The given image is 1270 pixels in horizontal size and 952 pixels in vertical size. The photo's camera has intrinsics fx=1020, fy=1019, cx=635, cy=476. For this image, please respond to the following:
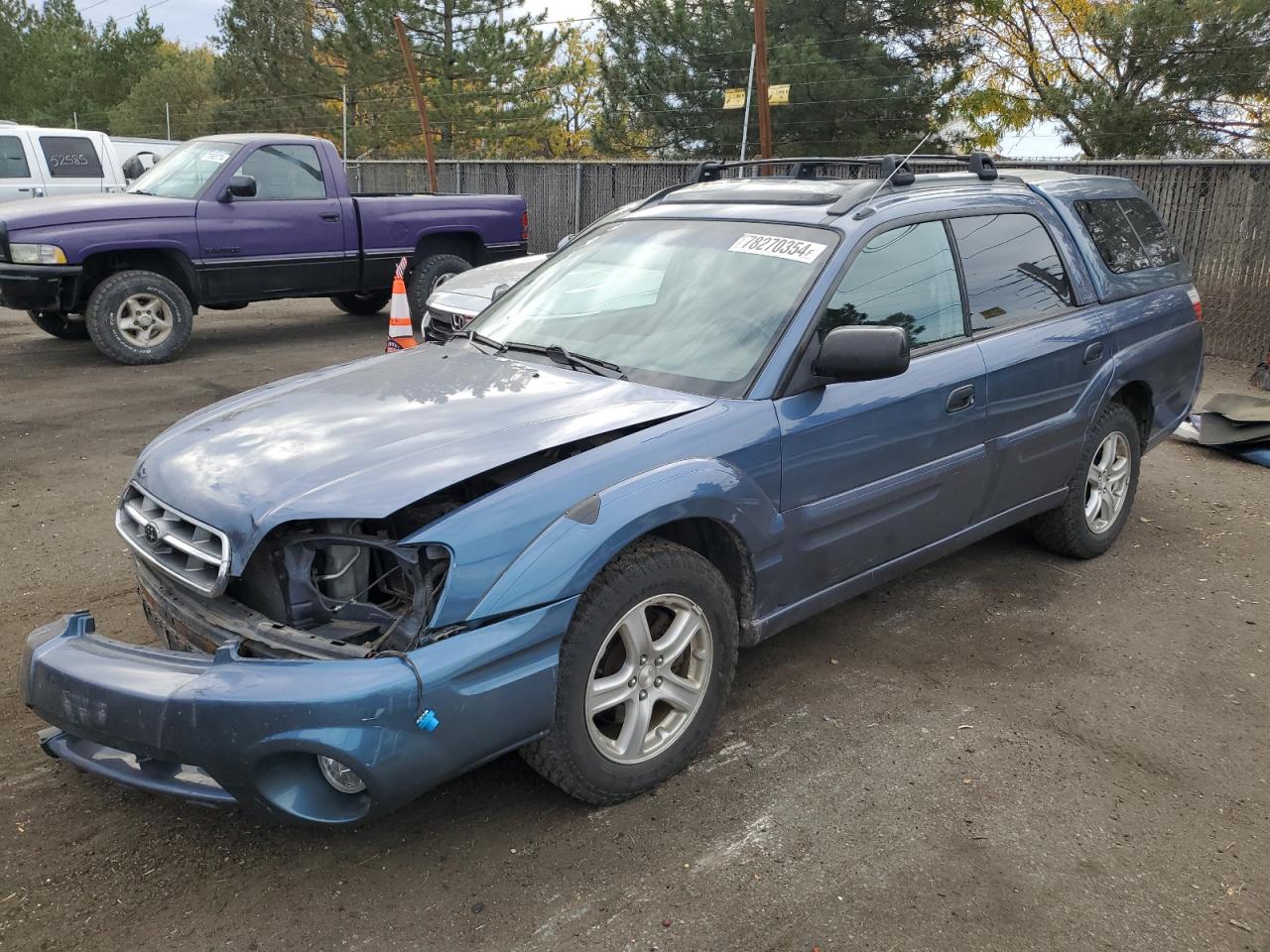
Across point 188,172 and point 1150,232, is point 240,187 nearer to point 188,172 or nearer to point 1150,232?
point 188,172

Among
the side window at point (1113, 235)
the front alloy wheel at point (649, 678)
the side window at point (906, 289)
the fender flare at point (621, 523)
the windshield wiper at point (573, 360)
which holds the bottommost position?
the front alloy wheel at point (649, 678)

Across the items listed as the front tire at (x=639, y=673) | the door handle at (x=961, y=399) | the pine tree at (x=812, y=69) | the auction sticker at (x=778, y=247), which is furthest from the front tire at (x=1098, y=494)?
the pine tree at (x=812, y=69)

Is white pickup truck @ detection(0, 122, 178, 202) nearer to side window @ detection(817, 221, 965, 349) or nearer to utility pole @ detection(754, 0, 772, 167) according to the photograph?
utility pole @ detection(754, 0, 772, 167)

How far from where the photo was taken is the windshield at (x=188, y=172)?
9423mm

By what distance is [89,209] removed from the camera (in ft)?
28.3

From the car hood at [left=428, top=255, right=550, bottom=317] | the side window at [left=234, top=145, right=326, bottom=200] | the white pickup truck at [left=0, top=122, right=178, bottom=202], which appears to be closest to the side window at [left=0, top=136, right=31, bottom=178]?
the white pickup truck at [left=0, top=122, right=178, bottom=202]

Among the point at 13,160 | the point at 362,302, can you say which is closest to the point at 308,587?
the point at 362,302

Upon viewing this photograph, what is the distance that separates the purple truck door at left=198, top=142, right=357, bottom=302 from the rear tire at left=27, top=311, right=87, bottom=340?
1758 millimetres

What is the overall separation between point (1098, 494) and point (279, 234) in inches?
305

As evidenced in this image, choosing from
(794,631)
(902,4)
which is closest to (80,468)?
(794,631)

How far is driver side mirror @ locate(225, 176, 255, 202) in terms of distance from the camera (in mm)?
9273

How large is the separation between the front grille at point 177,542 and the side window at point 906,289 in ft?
6.50

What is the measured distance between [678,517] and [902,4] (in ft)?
65.4

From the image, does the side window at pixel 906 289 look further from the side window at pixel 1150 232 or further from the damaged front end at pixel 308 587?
the side window at pixel 1150 232
